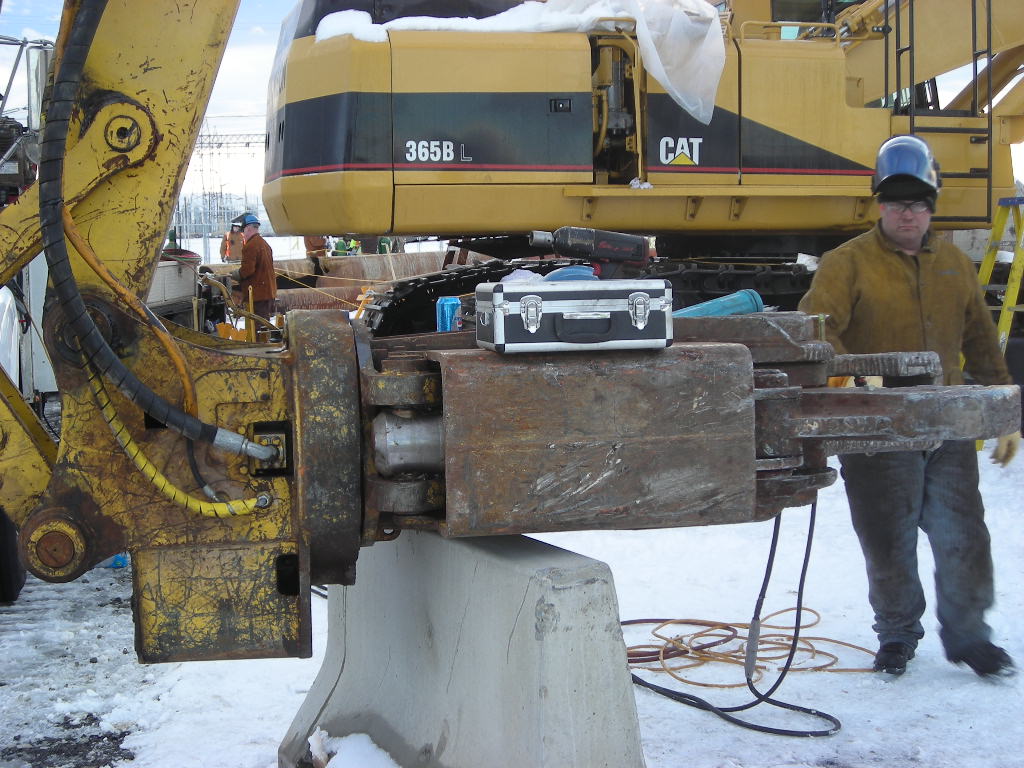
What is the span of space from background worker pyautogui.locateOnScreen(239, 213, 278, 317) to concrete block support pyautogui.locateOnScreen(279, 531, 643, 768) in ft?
35.7

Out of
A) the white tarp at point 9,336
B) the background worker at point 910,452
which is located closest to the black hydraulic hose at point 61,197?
the background worker at point 910,452

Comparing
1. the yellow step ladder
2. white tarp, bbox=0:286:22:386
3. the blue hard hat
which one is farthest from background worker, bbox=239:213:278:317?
the blue hard hat

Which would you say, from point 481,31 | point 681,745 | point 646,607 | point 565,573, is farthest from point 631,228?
point 565,573

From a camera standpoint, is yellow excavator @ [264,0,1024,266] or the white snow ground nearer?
the white snow ground

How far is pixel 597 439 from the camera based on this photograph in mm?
2418

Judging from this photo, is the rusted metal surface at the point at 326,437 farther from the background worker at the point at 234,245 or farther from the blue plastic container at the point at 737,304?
the background worker at the point at 234,245

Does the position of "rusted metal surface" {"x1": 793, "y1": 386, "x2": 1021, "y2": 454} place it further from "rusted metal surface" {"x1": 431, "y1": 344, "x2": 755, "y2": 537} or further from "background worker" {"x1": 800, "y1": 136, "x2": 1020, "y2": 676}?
"background worker" {"x1": 800, "y1": 136, "x2": 1020, "y2": 676}

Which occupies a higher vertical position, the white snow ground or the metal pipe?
the metal pipe

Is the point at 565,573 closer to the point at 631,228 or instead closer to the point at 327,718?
the point at 327,718

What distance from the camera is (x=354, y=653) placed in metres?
3.32

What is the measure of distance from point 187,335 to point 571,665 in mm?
1442

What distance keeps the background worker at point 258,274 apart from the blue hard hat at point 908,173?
409 inches

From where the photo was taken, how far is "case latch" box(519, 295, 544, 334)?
2.39 meters

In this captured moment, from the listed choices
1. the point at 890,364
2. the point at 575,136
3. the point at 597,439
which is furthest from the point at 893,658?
the point at 575,136
